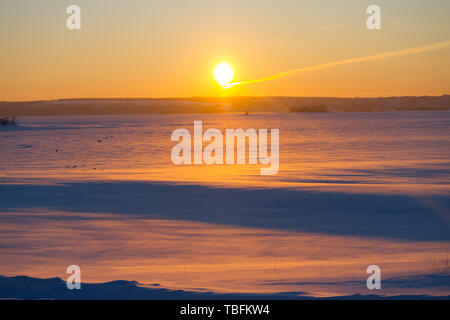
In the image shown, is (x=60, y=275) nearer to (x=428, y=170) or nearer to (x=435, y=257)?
(x=435, y=257)

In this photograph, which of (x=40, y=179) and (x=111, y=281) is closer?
(x=111, y=281)

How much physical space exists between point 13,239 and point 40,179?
912 centimetres

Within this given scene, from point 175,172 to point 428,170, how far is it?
30.5 ft

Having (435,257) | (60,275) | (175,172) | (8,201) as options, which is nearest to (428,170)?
(175,172)

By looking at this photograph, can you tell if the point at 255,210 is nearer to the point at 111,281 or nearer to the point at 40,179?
the point at 111,281

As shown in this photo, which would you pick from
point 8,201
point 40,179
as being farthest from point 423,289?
point 40,179

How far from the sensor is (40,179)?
18609mm
